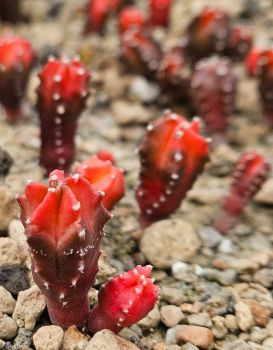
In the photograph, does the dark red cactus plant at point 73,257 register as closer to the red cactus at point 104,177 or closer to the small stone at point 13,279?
the small stone at point 13,279

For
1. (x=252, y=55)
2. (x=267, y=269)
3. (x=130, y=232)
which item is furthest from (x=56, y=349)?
(x=252, y=55)

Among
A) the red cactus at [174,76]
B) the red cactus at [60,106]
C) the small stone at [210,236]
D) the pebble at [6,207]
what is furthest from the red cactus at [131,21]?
the pebble at [6,207]

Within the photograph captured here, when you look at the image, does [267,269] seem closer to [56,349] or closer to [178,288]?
[178,288]

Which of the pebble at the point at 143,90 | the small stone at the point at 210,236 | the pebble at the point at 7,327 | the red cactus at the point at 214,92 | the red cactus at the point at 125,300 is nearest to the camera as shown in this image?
the red cactus at the point at 125,300

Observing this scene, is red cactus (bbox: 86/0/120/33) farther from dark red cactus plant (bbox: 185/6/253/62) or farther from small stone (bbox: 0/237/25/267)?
small stone (bbox: 0/237/25/267)

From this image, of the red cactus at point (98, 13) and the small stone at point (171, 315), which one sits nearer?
the small stone at point (171, 315)

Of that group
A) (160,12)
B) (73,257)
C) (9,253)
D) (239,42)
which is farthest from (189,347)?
(160,12)
